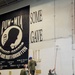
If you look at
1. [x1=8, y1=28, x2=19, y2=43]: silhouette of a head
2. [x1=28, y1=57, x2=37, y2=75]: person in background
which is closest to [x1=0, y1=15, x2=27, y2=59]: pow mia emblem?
[x1=8, y1=28, x2=19, y2=43]: silhouette of a head

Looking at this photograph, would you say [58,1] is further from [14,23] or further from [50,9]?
[14,23]

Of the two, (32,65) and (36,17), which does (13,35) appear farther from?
(32,65)

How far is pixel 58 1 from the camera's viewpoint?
47.4 feet

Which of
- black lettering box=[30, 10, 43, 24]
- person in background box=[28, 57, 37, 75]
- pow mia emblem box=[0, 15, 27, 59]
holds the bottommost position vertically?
person in background box=[28, 57, 37, 75]

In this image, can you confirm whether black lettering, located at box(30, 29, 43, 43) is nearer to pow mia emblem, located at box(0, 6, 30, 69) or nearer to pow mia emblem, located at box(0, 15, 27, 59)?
pow mia emblem, located at box(0, 6, 30, 69)

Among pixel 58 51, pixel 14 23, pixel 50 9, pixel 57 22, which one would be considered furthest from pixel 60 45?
pixel 14 23

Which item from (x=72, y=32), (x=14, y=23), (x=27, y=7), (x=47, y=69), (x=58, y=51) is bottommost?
(x=47, y=69)

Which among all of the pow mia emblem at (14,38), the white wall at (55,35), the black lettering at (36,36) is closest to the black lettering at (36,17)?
the white wall at (55,35)

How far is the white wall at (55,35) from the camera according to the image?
1333cm

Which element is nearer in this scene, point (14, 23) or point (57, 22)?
point (57, 22)

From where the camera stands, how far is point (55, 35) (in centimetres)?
1420

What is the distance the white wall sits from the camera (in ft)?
43.7

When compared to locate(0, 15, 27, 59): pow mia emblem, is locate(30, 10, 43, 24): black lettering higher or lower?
higher

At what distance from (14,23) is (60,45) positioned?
5.27 meters
